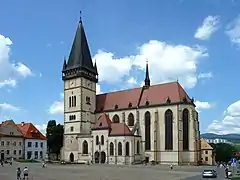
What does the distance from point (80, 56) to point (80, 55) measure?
28cm

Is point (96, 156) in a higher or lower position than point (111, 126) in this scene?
lower

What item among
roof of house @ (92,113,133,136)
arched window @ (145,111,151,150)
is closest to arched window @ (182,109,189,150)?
arched window @ (145,111,151,150)

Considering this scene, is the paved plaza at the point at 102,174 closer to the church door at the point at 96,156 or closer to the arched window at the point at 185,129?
the arched window at the point at 185,129

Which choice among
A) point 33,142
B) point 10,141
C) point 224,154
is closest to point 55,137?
point 33,142

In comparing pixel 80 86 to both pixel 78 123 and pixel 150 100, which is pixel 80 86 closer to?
pixel 78 123

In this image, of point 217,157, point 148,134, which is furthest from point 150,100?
point 217,157

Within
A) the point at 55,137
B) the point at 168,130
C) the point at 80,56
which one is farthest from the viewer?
the point at 55,137

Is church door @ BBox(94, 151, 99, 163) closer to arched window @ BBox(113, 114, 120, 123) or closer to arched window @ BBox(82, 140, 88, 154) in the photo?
arched window @ BBox(82, 140, 88, 154)

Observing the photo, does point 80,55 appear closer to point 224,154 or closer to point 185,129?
point 185,129

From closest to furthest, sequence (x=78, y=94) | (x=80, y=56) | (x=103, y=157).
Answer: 1. (x=103, y=157)
2. (x=78, y=94)
3. (x=80, y=56)

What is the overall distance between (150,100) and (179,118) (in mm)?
8673

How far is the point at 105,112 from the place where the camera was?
8331 centimetres

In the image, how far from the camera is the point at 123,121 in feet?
264

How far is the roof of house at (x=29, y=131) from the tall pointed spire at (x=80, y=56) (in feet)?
71.3
